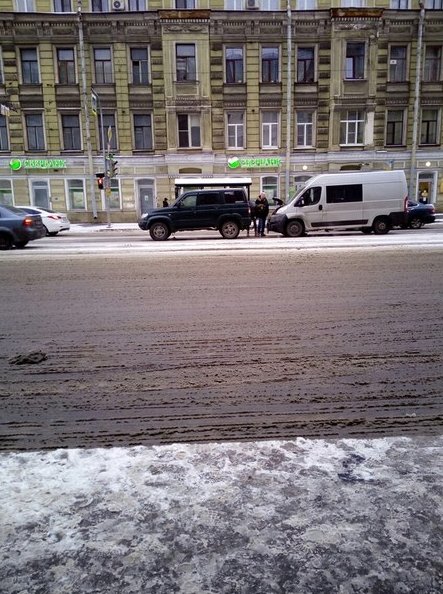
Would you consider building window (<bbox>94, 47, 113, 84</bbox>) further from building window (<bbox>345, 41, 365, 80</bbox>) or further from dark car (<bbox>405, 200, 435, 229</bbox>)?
dark car (<bbox>405, 200, 435, 229</bbox>)

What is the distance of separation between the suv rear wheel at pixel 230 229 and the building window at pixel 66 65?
66.9 feet

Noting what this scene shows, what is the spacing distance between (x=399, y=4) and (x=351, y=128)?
357 inches

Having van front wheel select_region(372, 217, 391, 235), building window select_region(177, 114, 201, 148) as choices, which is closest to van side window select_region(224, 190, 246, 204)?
van front wheel select_region(372, 217, 391, 235)

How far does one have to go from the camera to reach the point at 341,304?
21.0ft

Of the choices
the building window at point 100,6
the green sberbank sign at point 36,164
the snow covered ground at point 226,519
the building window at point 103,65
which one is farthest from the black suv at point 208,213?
the building window at point 100,6

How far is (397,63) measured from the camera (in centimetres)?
3061

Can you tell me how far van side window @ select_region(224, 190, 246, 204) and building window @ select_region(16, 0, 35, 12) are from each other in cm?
2382

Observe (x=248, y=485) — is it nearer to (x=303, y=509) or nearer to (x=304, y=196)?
(x=303, y=509)

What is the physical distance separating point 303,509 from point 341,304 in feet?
14.9

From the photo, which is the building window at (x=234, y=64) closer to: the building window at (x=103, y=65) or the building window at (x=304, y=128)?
the building window at (x=304, y=128)

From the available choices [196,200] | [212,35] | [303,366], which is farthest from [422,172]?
[303,366]

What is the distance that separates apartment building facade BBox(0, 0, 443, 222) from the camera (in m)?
29.6

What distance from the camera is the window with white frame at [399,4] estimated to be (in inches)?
1200

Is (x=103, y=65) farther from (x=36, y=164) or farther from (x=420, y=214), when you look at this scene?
(x=420, y=214)
